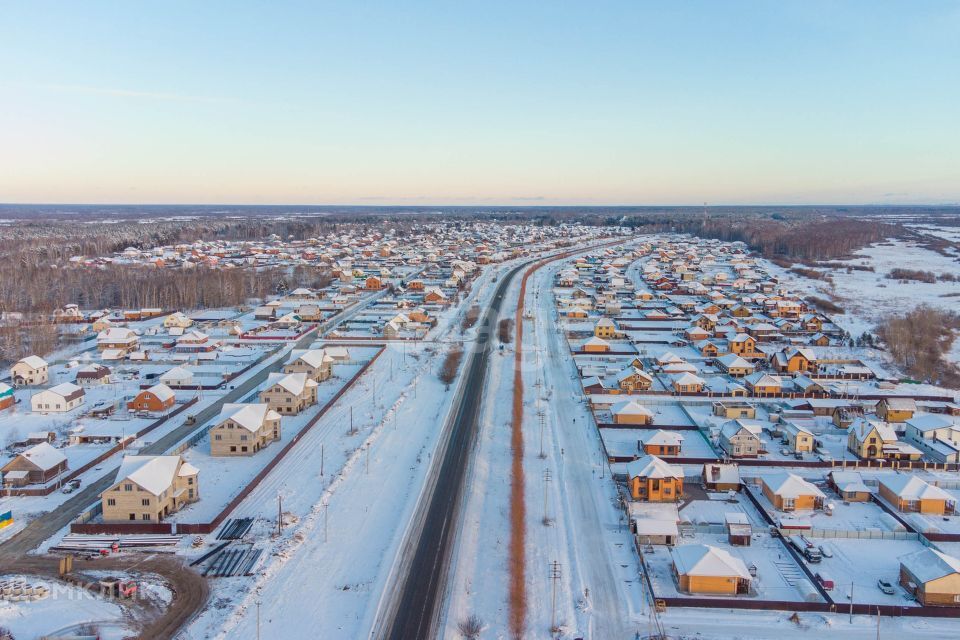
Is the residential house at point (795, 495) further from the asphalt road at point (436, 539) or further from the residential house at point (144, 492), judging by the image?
the residential house at point (144, 492)

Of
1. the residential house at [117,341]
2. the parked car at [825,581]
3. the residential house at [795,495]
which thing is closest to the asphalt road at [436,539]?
the parked car at [825,581]

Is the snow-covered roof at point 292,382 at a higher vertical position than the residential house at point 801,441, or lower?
higher

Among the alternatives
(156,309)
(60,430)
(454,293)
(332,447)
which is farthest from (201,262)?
(332,447)

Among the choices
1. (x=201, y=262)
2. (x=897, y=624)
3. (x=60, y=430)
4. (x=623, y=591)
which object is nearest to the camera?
(x=897, y=624)

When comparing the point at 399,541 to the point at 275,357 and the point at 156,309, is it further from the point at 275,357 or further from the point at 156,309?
the point at 156,309

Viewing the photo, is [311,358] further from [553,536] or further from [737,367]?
[737,367]

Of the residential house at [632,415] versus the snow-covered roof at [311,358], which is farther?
the snow-covered roof at [311,358]
